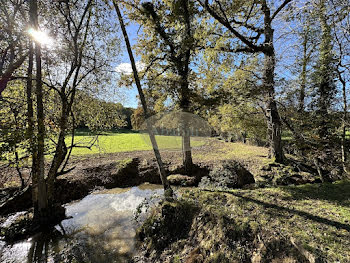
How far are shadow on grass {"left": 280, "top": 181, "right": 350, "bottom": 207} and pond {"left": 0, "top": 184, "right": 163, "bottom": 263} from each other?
14.6 ft

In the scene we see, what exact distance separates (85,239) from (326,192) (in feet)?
21.5

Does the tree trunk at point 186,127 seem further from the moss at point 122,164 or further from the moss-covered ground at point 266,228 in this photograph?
the moss-covered ground at point 266,228

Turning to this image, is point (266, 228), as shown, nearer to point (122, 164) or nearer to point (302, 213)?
point (302, 213)

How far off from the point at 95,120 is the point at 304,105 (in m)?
7.36

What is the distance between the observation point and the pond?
3852 millimetres

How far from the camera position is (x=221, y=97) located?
6520mm

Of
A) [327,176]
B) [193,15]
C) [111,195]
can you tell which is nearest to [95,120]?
[111,195]

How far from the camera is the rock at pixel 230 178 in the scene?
691cm

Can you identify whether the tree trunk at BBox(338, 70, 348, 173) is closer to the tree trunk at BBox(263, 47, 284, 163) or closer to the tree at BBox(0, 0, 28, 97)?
the tree trunk at BBox(263, 47, 284, 163)

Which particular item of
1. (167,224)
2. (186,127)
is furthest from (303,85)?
(167,224)

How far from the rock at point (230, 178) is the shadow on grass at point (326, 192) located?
250 centimetres

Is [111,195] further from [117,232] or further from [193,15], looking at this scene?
[193,15]

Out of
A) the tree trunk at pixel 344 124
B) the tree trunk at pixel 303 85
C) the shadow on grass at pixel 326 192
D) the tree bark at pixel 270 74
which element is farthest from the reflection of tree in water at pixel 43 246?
the tree trunk at pixel 344 124

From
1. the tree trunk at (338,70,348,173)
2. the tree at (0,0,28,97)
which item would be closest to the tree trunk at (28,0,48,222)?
the tree at (0,0,28,97)
